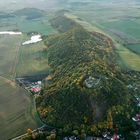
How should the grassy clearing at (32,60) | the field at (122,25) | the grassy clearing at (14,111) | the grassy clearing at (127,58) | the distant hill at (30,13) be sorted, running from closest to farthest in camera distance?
the grassy clearing at (14,111)
the grassy clearing at (32,60)
the grassy clearing at (127,58)
the field at (122,25)
the distant hill at (30,13)

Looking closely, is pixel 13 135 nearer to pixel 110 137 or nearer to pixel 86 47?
pixel 110 137

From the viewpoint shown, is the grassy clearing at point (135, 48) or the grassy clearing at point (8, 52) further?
the grassy clearing at point (135, 48)

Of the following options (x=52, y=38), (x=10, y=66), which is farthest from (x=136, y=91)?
(x=52, y=38)

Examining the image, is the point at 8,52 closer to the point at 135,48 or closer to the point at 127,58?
the point at 127,58

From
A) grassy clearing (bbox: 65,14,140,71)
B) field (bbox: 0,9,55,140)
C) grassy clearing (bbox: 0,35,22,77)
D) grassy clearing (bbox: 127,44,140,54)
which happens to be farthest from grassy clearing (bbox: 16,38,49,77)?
grassy clearing (bbox: 127,44,140,54)

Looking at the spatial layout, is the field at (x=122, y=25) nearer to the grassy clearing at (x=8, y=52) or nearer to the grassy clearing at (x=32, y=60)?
the grassy clearing at (x=32, y=60)

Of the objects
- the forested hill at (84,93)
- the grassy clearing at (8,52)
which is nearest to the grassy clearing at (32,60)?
the grassy clearing at (8,52)
